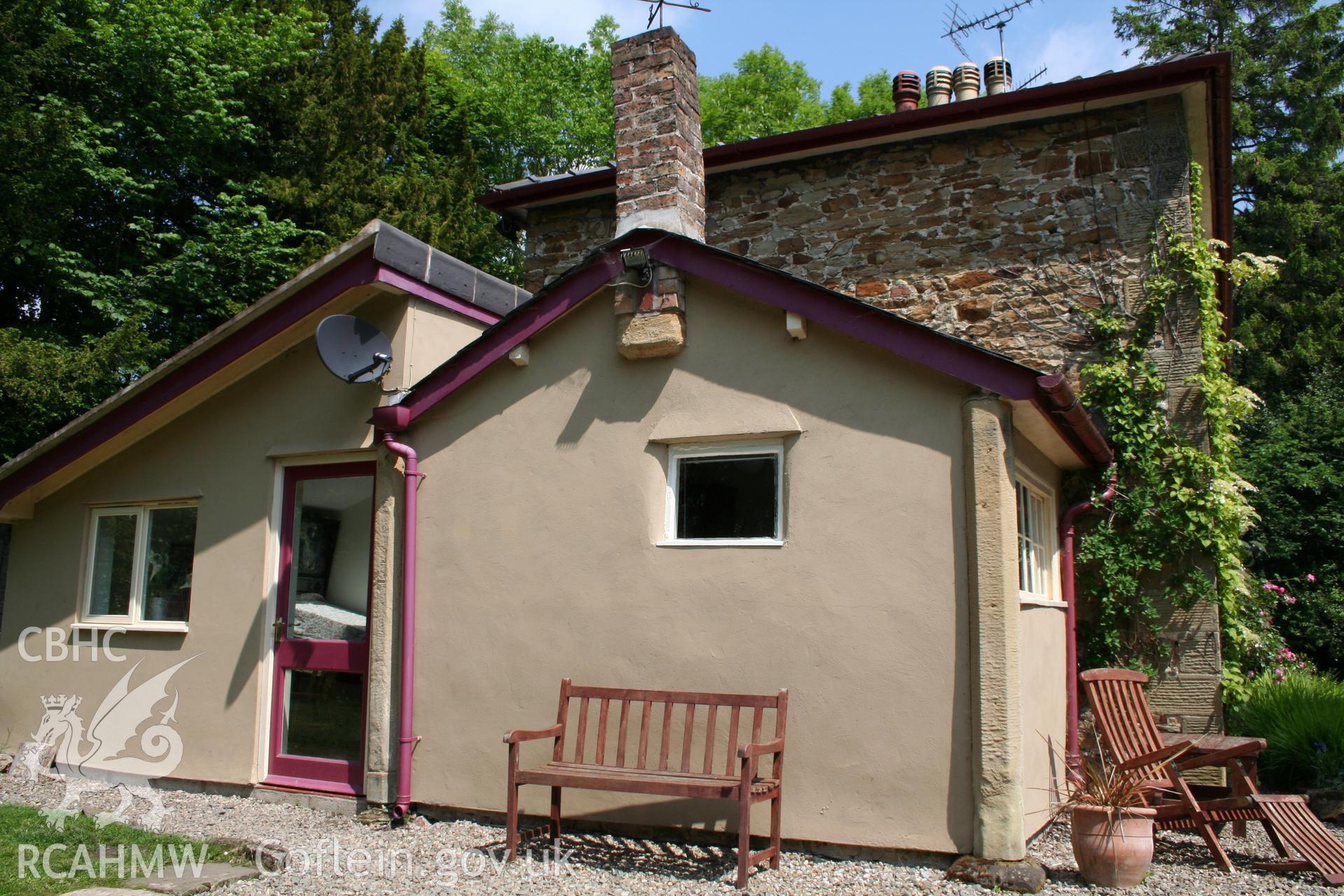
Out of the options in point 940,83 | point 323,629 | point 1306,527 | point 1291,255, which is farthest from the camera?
point 1291,255

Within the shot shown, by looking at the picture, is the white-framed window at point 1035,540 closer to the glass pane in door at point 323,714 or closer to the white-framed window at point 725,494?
the white-framed window at point 725,494

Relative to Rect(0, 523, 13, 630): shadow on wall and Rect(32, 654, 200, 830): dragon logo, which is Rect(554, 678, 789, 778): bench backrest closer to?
Rect(32, 654, 200, 830): dragon logo

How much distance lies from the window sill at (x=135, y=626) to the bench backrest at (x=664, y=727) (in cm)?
354

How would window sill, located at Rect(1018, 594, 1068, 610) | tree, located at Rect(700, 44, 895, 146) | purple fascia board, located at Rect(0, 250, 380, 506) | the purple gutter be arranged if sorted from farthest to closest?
tree, located at Rect(700, 44, 895, 146) → purple fascia board, located at Rect(0, 250, 380, 506) → window sill, located at Rect(1018, 594, 1068, 610) → the purple gutter

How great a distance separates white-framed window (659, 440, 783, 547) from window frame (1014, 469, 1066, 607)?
1447mm

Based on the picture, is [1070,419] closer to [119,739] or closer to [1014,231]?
[1014,231]

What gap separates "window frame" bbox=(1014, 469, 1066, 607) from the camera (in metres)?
6.45

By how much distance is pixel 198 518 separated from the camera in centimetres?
814

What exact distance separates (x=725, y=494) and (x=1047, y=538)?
100 inches

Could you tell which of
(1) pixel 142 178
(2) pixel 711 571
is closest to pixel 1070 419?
(2) pixel 711 571

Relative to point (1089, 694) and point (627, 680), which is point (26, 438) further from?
point (1089, 694)

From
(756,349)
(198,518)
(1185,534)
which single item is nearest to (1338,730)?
(1185,534)

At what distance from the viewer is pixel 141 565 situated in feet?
27.9

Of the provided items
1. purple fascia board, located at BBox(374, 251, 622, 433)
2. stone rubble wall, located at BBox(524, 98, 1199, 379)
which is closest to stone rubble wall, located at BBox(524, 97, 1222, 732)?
stone rubble wall, located at BBox(524, 98, 1199, 379)
